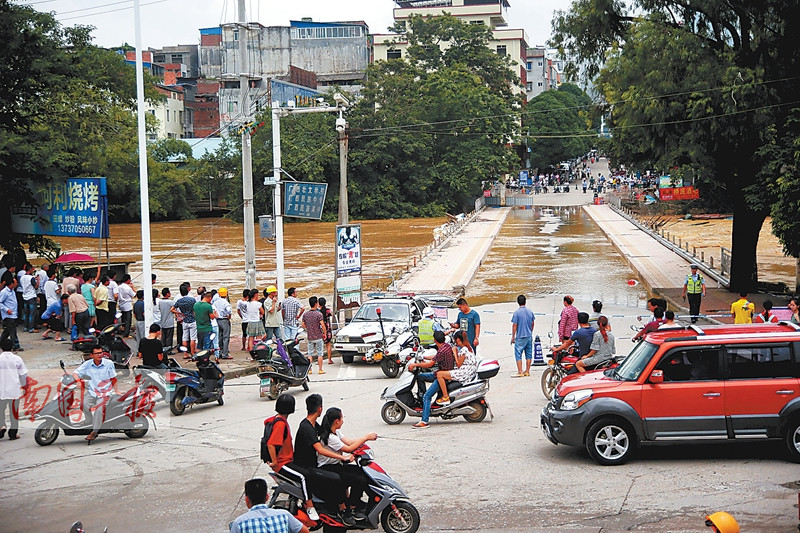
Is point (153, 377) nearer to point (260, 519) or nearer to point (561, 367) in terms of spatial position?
point (561, 367)

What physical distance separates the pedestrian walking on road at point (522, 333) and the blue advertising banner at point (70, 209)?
39.2 feet

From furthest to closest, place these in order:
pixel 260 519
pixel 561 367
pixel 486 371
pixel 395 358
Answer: pixel 395 358
pixel 561 367
pixel 486 371
pixel 260 519

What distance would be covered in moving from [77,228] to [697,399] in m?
18.4

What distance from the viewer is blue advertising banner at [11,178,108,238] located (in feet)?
79.1

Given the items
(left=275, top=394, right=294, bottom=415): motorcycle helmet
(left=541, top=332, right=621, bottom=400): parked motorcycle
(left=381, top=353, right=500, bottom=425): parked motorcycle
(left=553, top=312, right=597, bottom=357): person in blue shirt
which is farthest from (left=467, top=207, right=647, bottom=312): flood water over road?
(left=275, top=394, right=294, bottom=415): motorcycle helmet

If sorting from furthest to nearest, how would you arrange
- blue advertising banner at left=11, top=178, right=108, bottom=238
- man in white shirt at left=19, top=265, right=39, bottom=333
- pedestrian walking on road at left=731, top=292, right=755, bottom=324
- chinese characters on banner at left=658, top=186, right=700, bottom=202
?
chinese characters on banner at left=658, top=186, right=700, bottom=202 → blue advertising banner at left=11, top=178, right=108, bottom=238 → man in white shirt at left=19, top=265, right=39, bottom=333 → pedestrian walking on road at left=731, top=292, right=755, bottom=324

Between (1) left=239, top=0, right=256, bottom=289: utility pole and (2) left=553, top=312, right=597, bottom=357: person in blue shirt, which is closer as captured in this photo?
(2) left=553, top=312, right=597, bottom=357: person in blue shirt

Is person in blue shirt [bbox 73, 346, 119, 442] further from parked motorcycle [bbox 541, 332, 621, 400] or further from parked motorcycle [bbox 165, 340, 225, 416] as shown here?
parked motorcycle [bbox 541, 332, 621, 400]

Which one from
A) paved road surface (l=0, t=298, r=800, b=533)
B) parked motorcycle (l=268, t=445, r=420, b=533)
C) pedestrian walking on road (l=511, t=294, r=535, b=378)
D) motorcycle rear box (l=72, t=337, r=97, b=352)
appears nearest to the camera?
parked motorcycle (l=268, t=445, r=420, b=533)

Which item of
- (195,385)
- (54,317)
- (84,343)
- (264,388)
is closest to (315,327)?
(264,388)

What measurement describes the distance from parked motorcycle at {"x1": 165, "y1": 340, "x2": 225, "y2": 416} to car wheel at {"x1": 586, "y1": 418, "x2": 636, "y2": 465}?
7067mm

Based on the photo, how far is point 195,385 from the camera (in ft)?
50.1

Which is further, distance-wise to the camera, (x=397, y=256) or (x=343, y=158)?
(x=397, y=256)

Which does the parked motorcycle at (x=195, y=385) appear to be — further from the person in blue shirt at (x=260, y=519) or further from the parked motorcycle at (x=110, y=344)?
the person in blue shirt at (x=260, y=519)
